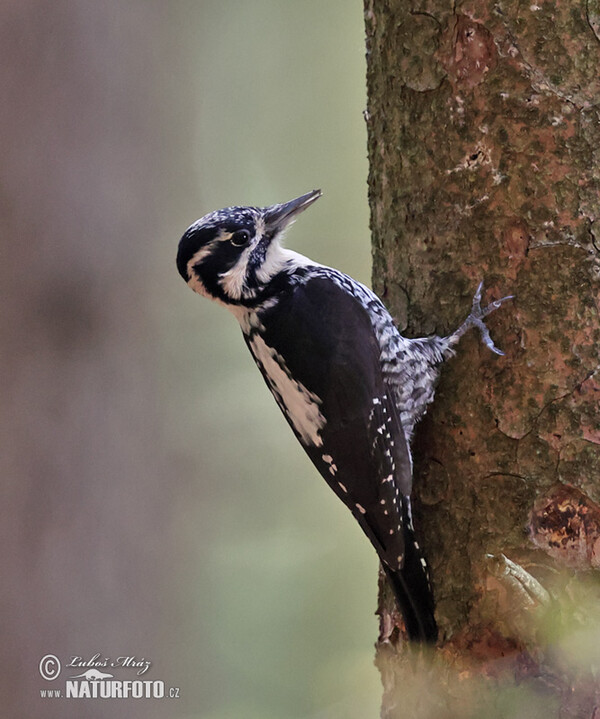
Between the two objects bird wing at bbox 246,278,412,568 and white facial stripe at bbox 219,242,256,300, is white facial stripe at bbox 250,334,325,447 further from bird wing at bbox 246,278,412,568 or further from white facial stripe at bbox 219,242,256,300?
white facial stripe at bbox 219,242,256,300

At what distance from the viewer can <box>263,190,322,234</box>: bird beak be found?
7.36ft

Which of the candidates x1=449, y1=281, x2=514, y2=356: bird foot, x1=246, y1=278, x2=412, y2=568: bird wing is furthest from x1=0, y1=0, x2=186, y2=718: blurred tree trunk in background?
x1=449, y1=281, x2=514, y2=356: bird foot

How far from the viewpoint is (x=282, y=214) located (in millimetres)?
2258

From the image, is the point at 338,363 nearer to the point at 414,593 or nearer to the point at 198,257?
the point at 198,257

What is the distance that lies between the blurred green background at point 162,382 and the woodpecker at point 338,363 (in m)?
0.33

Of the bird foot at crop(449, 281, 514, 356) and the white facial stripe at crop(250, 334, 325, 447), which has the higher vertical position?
the bird foot at crop(449, 281, 514, 356)

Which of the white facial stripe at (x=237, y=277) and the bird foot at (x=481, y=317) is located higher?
the white facial stripe at (x=237, y=277)

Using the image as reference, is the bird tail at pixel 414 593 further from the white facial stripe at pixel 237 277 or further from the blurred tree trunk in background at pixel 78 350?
the blurred tree trunk in background at pixel 78 350

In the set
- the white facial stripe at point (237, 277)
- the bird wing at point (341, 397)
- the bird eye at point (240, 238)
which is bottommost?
the bird wing at point (341, 397)

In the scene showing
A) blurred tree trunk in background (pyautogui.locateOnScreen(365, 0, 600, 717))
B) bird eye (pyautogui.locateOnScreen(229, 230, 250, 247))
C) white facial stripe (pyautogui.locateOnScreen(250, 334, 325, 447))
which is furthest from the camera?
bird eye (pyautogui.locateOnScreen(229, 230, 250, 247))

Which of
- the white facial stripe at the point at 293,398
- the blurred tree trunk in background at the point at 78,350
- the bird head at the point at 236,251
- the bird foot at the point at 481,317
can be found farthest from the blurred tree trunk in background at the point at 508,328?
the blurred tree trunk in background at the point at 78,350

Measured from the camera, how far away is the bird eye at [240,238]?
2199 mm

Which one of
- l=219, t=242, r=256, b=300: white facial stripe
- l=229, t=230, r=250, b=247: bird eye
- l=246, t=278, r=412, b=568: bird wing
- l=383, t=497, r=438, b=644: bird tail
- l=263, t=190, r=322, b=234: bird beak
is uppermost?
l=263, t=190, r=322, b=234: bird beak

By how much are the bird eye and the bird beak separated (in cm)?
8
